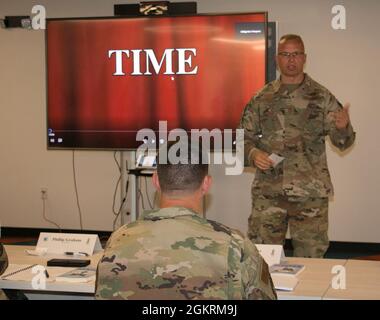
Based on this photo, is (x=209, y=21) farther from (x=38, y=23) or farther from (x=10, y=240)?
(x=10, y=240)

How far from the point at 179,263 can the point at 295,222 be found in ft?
7.67

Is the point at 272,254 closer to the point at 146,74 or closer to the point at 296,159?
the point at 296,159

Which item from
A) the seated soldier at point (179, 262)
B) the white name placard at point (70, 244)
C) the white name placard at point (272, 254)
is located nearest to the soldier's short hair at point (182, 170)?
the seated soldier at point (179, 262)

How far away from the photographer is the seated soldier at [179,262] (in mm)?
1974

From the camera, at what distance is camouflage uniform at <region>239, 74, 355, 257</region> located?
4.19 meters

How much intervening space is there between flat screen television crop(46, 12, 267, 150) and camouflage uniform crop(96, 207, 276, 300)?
4145 millimetres

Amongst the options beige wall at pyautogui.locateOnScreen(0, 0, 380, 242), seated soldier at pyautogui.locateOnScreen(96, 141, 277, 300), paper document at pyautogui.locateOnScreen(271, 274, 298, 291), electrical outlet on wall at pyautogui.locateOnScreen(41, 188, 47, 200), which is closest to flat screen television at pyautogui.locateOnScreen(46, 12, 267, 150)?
beige wall at pyautogui.locateOnScreen(0, 0, 380, 242)

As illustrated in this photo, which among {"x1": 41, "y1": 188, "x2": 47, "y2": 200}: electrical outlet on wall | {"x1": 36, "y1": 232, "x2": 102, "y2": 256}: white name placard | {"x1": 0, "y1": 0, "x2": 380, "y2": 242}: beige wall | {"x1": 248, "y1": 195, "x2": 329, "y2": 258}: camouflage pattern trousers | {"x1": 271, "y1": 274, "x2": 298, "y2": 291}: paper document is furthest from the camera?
{"x1": 41, "y1": 188, "x2": 47, "y2": 200}: electrical outlet on wall

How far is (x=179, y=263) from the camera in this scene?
6.48 ft

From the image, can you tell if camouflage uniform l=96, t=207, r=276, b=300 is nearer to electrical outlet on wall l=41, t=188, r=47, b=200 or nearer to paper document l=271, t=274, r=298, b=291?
paper document l=271, t=274, r=298, b=291

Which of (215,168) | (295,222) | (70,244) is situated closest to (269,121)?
(295,222)

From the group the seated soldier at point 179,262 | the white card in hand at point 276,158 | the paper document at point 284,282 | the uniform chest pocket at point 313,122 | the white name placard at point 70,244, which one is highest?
the uniform chest pocket at point 313,122

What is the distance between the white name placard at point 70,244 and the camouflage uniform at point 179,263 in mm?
1510

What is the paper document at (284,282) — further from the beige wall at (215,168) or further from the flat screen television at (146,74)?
the beige wall at (215,168)
